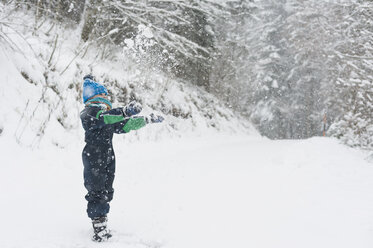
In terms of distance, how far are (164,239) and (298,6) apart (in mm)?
25354

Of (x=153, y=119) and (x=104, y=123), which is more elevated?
(x=153, y=119)

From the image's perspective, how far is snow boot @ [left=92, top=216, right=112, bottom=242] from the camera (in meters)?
3.45

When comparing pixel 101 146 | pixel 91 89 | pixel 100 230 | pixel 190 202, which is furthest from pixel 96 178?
pixel 190 202

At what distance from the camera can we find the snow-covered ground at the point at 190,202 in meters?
3.62

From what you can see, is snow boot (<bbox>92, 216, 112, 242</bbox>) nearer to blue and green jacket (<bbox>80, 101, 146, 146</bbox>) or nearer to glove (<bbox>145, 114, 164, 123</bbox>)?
blue and green jacket (<bbox>80, 101, 146, 146</bbox>)

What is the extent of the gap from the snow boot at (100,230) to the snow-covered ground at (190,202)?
9cm

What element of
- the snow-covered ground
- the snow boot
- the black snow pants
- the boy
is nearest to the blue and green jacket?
the boy

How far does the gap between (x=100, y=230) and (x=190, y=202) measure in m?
1.78

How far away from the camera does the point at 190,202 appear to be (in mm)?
4953

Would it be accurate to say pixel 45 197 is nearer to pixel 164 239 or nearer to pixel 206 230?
pixel 164 239

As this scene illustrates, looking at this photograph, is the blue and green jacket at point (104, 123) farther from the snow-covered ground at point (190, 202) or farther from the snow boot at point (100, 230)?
the snow-covered ground at point (190, 202)

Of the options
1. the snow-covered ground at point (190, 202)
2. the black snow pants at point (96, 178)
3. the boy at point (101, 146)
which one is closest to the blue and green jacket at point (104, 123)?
the boy at point (101, 146)

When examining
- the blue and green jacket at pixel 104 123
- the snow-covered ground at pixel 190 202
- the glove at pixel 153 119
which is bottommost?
the snow-covered ground at pixel 190 202

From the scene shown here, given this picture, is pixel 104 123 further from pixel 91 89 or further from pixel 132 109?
pixel 91 89
